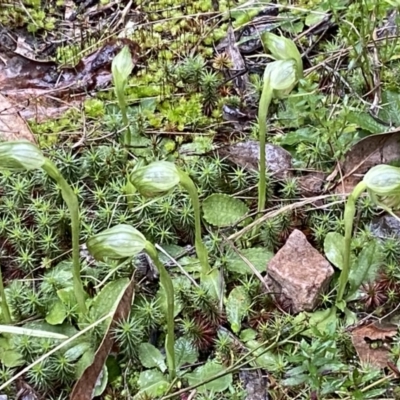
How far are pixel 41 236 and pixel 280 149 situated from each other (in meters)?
0.65

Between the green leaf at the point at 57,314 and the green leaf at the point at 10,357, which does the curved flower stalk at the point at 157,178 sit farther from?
the green leaf at the point at 10,357

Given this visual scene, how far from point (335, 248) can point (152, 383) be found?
52cm

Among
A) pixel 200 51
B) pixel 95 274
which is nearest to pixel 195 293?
pixel 95 274

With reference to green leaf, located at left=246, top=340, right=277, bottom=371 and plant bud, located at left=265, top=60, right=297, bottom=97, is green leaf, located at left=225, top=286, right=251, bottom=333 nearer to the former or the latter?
green leaf, located at left=246, top=340, right=277, bottom=371

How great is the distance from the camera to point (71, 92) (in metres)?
2.45

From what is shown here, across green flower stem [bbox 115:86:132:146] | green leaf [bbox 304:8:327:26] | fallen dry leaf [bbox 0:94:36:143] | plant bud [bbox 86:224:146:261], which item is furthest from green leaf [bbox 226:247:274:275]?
green leaf [bbox 304:8:327:26]

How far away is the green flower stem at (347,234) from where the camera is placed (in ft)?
5.35

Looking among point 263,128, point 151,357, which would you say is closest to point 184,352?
Result: point 151,357

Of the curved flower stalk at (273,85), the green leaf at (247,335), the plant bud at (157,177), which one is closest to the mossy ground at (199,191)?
the green leaf at (247,335)

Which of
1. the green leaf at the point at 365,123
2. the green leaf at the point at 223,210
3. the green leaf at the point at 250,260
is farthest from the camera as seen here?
the green leaf at the point at 365,123

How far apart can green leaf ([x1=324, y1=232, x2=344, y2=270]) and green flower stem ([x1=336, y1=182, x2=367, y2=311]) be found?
7cm

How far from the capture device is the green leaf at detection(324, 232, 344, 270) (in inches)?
71.2

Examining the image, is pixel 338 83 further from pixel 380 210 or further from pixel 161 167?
pixel 161 167

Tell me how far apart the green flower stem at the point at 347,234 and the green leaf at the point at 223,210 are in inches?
13.1
